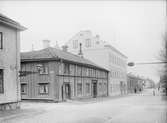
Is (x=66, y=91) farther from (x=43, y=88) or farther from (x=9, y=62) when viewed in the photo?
(x=9, y=62)

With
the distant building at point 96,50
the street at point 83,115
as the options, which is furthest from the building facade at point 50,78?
the distant building at point 96,50

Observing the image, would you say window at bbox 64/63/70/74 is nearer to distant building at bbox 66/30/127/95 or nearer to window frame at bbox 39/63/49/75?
window frame at bbox 39/63/49/75

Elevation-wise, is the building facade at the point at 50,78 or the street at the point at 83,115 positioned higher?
the building facade at the point at 50,78

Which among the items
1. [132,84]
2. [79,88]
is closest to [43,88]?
[79,88]

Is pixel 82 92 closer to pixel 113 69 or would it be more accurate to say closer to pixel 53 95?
pixel 53 95

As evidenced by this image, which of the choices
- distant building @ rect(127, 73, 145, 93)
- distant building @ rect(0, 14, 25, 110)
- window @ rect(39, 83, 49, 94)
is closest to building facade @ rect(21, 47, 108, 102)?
window @ rect(39, 83, 49, 94)

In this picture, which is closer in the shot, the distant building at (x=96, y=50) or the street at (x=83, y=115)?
the street at (x=83, y=115)

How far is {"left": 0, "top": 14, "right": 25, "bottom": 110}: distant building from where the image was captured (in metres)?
17.1

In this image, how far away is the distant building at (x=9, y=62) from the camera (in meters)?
17.1

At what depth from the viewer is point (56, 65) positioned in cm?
2738

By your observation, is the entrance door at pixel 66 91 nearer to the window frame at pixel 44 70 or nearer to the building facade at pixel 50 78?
the building facade at pixel 50 78

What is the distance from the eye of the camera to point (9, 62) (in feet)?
58.9

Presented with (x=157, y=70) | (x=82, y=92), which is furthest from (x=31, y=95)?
(x=157, y=70)

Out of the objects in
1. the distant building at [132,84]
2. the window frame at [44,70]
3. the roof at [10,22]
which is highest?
the roof at [10,22]
